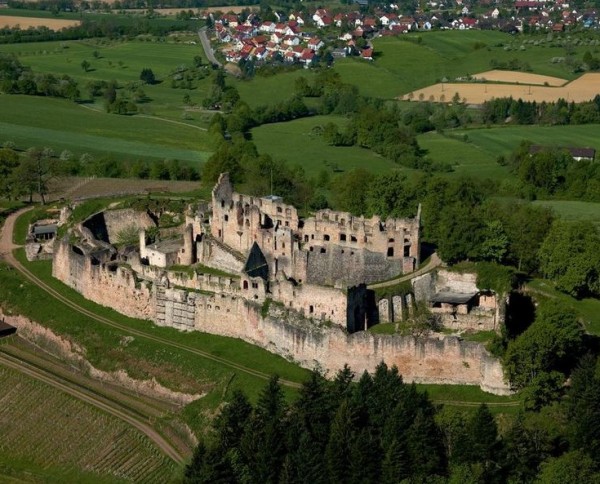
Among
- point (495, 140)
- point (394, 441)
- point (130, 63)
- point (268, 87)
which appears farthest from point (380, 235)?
point (130, 63)

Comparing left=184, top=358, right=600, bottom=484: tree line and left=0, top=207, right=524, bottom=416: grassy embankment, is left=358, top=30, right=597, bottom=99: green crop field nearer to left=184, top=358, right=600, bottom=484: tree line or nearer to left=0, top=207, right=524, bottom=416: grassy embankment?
left=0, top=207, right=524, bottom=416: grassy embankment

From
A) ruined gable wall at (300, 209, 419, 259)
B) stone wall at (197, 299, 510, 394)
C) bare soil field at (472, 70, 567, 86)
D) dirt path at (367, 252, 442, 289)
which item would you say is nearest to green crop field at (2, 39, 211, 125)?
bare soil field at (472, 70, 567, 86)

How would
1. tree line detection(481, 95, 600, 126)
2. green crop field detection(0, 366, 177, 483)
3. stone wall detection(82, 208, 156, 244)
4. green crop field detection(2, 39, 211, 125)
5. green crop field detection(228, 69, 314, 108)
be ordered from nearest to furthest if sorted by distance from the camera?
green crop field detection(0, 366, 177, 483)
stone wall detection(82, 208, 156, 244)
tree line detection(481, 95, 600, 126)
green crop field detection(228, 69, 314, 108)
green crop field detection(2, 39, 211, 125)

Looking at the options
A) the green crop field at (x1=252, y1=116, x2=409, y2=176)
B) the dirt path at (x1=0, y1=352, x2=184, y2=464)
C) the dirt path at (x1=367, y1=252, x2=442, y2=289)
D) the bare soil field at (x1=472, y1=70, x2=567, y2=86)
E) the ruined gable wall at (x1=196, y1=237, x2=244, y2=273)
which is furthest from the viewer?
the bare soil field at (x1=472, y1=70, x2=567, y2=86)

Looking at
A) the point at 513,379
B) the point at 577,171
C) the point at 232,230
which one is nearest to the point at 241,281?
the point at 232,230

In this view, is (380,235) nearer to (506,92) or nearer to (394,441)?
(394,441)

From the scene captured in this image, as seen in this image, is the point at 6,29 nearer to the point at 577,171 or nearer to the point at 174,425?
the point at 577,171
